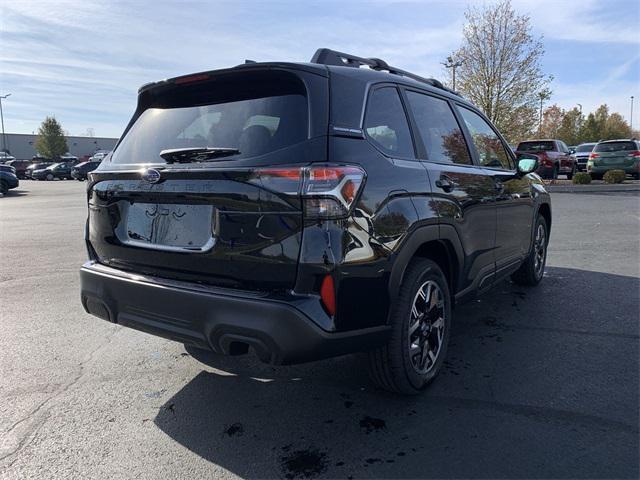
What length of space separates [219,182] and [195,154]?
0.95 ft

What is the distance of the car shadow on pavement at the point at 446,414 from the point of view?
2.46m

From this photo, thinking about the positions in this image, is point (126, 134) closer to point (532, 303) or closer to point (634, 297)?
point (532, 303)

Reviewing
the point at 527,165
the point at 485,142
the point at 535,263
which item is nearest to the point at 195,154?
the point at 485,142

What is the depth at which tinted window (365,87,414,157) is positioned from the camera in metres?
2.84

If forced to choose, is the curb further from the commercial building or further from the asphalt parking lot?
the commercial building

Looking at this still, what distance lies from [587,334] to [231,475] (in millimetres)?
3149

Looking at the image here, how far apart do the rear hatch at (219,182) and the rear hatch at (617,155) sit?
20298 millimetres

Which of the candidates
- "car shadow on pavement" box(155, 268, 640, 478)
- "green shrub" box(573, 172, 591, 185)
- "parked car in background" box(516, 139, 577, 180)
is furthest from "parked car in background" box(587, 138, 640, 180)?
"car shadow on pavement" box(155, 268, 640, 478)

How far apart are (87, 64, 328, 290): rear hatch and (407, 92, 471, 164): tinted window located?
3.21 feet

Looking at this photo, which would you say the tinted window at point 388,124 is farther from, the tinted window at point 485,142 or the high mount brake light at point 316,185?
the tinted window at point 485,142

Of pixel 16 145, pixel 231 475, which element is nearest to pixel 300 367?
pixel 231 475

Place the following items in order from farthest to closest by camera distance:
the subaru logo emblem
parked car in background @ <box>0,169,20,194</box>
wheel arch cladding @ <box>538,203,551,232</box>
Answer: parked car in background @ <box>0,169,20,194</box> < wheel arch cladding @ <box>538,203,551,232</box> < the subaru logo emblem

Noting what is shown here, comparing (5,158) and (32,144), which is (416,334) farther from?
(32,144)

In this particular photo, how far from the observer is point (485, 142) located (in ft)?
14.2
